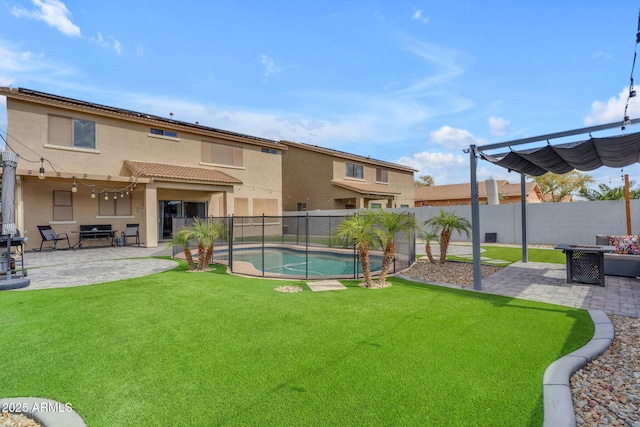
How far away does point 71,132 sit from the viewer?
14.4 m

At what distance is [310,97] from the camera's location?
1471 centimetres

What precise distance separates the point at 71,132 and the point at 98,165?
1701 millimetres

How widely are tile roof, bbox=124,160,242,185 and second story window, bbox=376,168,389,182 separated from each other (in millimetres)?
15193

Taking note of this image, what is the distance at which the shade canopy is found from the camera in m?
6.36

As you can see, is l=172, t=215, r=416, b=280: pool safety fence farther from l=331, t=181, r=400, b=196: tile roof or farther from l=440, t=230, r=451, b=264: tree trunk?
l=331, t=181, r=400, b=196: tile roof

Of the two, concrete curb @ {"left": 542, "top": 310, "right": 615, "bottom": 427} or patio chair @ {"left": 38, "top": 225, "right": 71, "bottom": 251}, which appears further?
patio chair @ {"left": 38, "top": 225, "right": 71, "bottom": 251}

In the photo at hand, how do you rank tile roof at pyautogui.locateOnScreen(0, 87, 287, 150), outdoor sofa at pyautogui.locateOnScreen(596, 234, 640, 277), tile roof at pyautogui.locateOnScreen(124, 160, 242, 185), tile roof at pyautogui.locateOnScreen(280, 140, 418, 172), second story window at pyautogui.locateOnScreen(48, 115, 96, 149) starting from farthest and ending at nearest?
1. tile roof at pyautogui.locateOnScreen(280, 140, 418, 172)
2. tile roof at pyautogui.locateOnScreen(124, 160, 242, 185)
3. second story window at pyautogui.locateOnScreen(48, 115, 96, 149)
4. tile roof at pyautogui.locateOnScreen(0, 87, 287, 150)
5. outdoor sofa at pyautogui.locateOnScreen(596, 234, 640, 277)

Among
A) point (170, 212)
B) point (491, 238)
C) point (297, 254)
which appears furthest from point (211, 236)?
point (491, 238)

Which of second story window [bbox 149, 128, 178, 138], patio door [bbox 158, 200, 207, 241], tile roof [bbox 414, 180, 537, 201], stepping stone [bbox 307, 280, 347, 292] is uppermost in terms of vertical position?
second story window [bbox 149, 128, 178, 138]

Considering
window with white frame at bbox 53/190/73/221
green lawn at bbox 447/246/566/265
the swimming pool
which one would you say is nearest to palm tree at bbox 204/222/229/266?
the swimming pool

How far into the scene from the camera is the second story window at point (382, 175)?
29.5m

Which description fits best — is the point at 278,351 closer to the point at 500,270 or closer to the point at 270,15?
the point at 500,270

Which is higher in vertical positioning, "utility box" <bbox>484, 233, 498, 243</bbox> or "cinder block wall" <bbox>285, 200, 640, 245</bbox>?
"cinder block wall" <bbox>285, 200, 640, 245</bbox>

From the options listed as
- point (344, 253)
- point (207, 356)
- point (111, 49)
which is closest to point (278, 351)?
point (207, 356)
